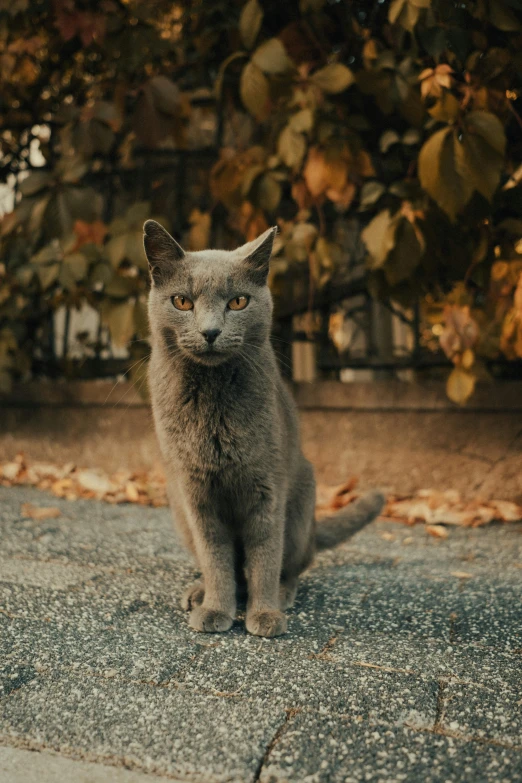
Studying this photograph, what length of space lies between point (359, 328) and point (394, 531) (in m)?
1.17

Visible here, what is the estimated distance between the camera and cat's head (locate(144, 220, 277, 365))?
172 cm

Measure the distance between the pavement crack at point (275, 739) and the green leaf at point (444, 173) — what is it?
1750mm

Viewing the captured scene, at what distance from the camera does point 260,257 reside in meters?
1.85

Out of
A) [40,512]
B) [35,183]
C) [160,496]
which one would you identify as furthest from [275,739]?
[35,183]

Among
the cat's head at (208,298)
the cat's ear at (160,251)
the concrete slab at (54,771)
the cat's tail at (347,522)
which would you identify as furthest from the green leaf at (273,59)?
the concrete slab at (54,771)

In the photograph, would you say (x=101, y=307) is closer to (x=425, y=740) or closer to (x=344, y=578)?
(x=344, y=578)

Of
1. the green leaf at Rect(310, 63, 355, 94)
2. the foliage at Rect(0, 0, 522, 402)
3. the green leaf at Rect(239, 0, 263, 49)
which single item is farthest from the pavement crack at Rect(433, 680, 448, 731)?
the green leaf at Rect(239, 0, 263, 49)

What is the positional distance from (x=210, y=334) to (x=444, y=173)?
1.19 meters

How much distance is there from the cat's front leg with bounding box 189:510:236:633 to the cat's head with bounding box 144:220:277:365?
475 mm

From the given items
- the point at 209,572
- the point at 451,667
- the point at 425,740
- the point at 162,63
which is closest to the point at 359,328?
the point at 162,63

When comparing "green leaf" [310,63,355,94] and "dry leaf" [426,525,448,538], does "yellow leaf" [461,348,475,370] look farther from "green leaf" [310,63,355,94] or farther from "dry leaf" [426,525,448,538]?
"green leaf" [310,63,355,94]

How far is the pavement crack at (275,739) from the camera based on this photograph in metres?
1.14

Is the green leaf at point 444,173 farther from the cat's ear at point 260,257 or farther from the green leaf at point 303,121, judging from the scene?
the cat's ear at point 260,257

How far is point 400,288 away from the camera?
9.92ft
